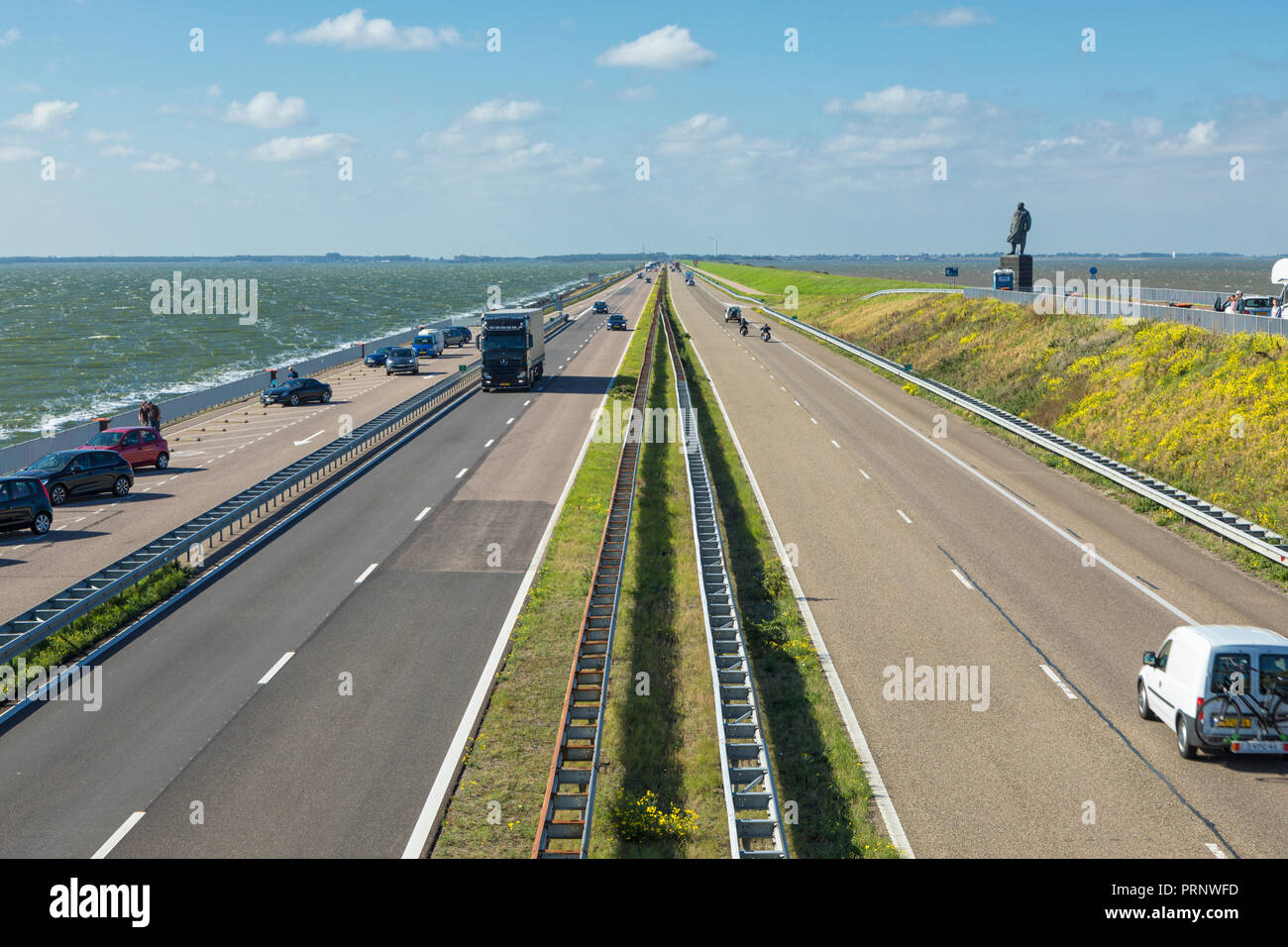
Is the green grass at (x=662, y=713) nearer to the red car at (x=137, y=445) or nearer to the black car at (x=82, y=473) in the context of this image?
the black car at (x=82, y=473)

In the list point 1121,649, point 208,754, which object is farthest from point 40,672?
point 1121,649

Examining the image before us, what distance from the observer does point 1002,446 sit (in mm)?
39969

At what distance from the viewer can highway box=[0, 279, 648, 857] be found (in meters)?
13.3

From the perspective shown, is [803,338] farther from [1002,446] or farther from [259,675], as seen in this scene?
[259,675]

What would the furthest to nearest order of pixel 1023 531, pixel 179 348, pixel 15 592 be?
1. pixel 179 348
2. pixel 1023 531
3. pixel 15 592

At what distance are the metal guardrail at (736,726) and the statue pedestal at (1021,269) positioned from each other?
51478 mm

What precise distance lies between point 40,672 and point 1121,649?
61.4 ft

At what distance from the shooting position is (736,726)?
14766mm

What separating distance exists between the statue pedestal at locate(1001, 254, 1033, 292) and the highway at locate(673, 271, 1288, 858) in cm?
3315

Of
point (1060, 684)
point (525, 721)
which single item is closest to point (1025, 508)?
point (1060, 684)

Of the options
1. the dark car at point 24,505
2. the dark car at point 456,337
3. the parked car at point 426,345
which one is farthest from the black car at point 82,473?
the dark car at point 456,337

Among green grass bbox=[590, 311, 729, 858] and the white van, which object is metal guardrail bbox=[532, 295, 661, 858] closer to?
green grass bbox=[590, 311, 729, 858]

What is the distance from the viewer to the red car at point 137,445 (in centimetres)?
3816

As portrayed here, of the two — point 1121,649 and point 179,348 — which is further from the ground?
point 179,348
